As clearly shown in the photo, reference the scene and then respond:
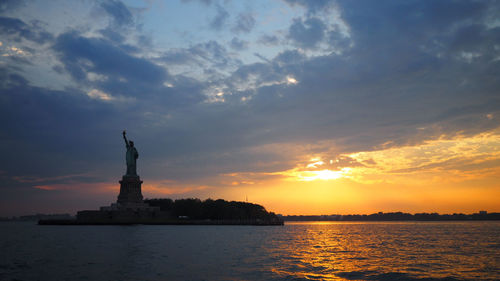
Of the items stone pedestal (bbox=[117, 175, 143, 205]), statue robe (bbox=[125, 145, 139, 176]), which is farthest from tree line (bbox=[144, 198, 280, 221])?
statue robe (bbox=[125, 145, 139, 176])

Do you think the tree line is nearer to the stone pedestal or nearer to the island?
the island

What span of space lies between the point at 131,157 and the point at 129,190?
30.7 ft

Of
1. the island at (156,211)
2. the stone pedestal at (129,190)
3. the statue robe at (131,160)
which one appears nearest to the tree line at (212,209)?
the island at (156,211)

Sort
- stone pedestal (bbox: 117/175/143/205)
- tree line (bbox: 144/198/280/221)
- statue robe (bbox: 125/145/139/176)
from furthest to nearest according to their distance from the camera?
tree line (bbox: 144/198/280/221) < statue robe (bbox: 125/145/139/176) < stone pedestal (bbox: 117/175/143/205)

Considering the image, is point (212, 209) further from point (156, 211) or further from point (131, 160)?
point (131, 160)

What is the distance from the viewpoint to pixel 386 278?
2820 centimetres

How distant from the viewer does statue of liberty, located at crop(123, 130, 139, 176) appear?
115062 mm

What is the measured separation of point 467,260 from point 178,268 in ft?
89.9

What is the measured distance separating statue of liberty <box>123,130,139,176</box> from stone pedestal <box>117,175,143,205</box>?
73.7 inches

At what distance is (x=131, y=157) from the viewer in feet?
380

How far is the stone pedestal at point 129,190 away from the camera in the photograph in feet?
372

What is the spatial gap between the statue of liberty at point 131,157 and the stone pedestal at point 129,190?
6.14 feet

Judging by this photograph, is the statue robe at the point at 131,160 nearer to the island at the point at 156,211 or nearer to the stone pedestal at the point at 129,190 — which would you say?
the island at the point at 156,211

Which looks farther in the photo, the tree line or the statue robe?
the tree line
